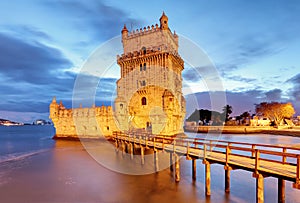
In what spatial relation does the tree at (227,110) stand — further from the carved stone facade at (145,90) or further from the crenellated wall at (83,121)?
Result: the crenellated wall at (83,121)

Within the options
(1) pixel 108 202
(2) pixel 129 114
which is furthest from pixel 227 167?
(2) pixel 129 114

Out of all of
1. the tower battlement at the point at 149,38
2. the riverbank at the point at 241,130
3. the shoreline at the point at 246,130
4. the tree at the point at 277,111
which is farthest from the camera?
the tree at the point at 277,111

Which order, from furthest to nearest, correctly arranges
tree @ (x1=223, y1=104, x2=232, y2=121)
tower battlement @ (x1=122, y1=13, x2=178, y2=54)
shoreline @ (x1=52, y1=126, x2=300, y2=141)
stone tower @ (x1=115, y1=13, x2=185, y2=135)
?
tree @ (x1=223, y1=104, x2=232, y2=121) < shoreline @ (x1=52, y1=126, x2=300, y2=141) < tower battlement @ (x1=122, y1=13, x2=178, y2=54) < stone tower @ (x1=115, y1=13, x2=185, y2=135)

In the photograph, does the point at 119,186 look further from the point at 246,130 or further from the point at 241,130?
the point at 241,130

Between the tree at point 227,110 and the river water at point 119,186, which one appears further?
the tree at point 227,110

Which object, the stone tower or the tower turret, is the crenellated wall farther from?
the tower turret

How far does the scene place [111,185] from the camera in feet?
53.2

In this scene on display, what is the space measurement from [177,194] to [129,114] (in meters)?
28.0

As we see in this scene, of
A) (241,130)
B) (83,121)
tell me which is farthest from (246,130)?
(83,121)

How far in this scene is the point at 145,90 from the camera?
40688 mm

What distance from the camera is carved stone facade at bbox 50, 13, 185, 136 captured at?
1506 inches

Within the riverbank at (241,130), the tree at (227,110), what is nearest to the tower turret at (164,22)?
the riverbank at (241,130)

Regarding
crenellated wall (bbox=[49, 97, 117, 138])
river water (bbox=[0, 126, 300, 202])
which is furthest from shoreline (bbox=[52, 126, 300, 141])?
river water (bbox=[0, 126, 300, 202])

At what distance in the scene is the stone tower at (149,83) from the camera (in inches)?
1494
